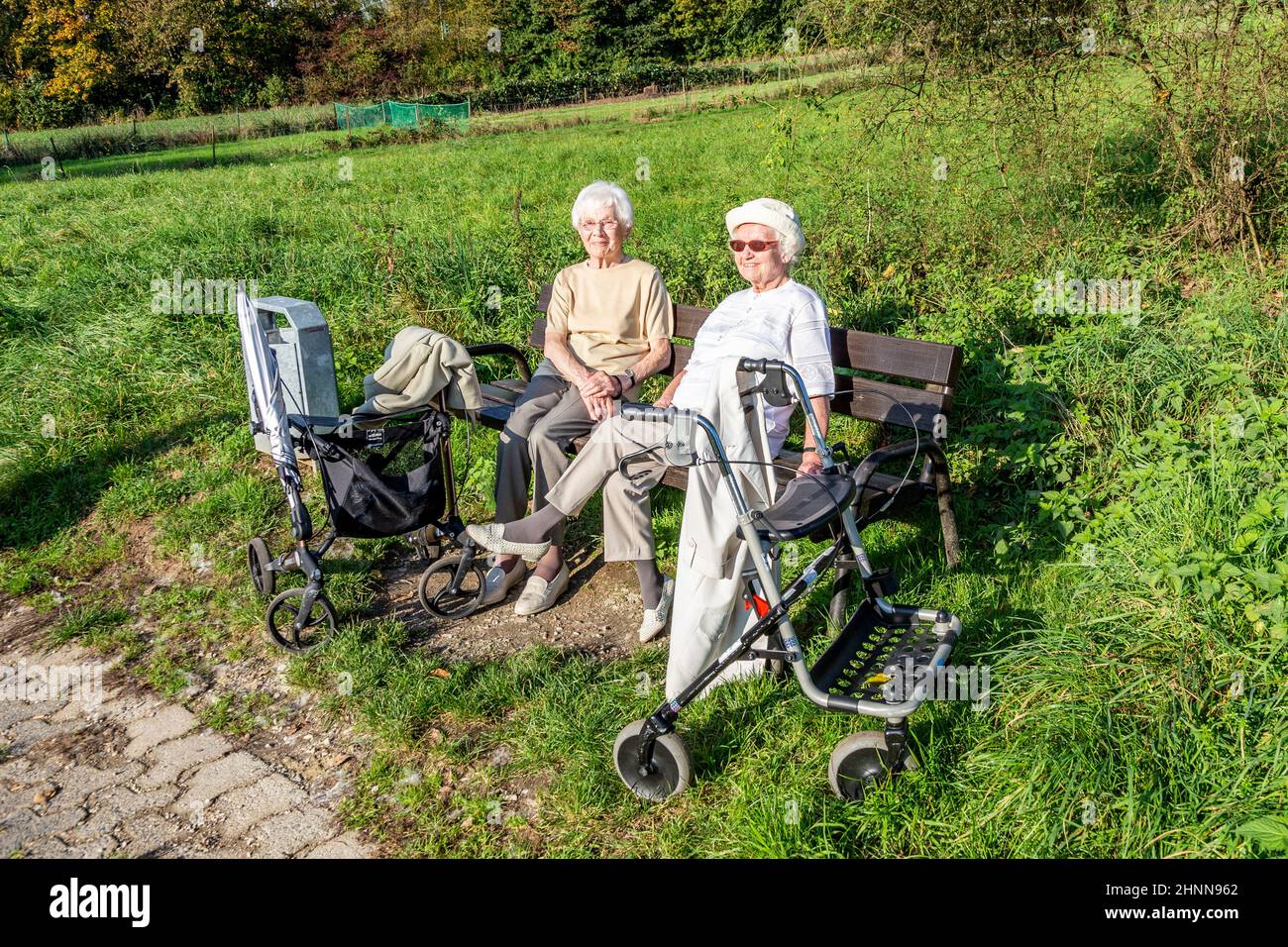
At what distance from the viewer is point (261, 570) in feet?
15.2

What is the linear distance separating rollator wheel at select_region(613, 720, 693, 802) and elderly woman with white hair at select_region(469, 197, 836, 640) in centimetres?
99

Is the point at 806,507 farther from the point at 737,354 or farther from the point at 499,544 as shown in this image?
the point at 499,544

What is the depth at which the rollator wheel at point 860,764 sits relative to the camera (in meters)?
2.88

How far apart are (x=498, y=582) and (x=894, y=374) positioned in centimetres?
196

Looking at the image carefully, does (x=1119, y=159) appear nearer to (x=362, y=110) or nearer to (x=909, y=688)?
(x=909, y=688)

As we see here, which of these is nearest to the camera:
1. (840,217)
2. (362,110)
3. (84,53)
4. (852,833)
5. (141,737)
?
(852,833)

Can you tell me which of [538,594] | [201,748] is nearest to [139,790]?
[201,748]

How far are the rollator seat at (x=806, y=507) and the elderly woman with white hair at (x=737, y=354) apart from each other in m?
0.49

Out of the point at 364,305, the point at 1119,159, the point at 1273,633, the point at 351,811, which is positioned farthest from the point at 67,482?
the point at 1119,159

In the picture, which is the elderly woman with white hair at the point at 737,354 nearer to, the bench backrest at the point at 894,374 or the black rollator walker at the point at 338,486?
the black rollator walker at the point at 338,486

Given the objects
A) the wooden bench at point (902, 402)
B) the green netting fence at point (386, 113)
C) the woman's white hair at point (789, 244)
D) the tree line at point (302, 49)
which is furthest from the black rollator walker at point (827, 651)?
the tree line at point (302, 49)

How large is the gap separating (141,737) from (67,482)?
2.69m

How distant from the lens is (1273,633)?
2.95 meters

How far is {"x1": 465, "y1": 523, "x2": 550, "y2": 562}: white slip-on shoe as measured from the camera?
416 centimetres
